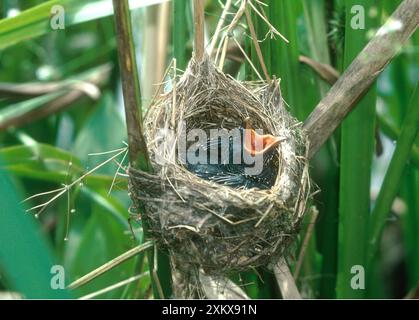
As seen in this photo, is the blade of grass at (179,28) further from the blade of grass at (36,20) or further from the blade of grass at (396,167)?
the blade of grass at (396,167)

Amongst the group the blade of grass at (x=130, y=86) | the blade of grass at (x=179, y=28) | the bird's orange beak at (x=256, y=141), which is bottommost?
the bird's orange beak at (x=256, y=141)

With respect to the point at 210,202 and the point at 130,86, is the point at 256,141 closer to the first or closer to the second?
the point at 210,202

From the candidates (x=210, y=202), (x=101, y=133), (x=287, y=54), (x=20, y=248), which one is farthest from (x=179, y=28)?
(x=101, y=133)

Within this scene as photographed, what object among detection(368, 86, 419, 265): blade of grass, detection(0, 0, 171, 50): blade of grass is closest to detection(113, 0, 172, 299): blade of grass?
detection(0, 0, 171, 50): blade of grass

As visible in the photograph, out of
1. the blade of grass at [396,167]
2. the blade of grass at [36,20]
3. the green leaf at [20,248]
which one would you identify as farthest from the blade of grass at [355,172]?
the green leaf at [20,248]
